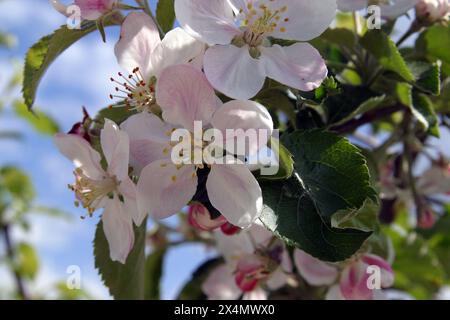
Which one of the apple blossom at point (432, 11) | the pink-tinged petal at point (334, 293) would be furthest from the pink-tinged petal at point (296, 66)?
the pink-tinged petal at point (334, 293)

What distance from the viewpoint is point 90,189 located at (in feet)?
3.73

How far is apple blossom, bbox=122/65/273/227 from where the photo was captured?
3.00ft

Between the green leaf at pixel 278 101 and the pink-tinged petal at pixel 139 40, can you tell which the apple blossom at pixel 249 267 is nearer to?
the green leaf at pixel 278 101

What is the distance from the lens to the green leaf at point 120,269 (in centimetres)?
122

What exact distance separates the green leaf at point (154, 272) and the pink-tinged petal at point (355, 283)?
0.61 metres

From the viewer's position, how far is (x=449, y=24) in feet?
4.59

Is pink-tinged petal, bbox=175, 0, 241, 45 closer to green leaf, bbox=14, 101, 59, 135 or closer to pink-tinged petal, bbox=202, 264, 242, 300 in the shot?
pink-tinged petal, bbox=202, 264, 242, 300

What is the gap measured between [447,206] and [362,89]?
2.87ft

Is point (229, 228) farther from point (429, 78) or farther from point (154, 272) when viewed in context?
point (154, 272)

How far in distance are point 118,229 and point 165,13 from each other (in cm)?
35

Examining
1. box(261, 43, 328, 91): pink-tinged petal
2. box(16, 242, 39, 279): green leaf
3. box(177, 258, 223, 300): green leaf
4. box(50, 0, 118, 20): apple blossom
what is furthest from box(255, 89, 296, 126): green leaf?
box(16, 242, 39, 279): green leaf

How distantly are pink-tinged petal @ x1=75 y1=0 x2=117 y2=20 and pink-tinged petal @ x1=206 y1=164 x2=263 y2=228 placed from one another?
0.99 ft
